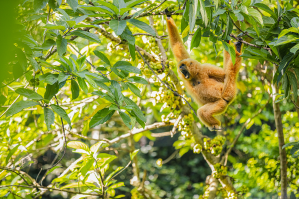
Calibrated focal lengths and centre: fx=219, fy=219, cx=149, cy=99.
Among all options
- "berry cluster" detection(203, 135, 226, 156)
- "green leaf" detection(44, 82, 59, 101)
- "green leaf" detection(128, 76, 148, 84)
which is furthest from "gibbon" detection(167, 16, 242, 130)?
"green leaf" detection(44, 82, 59, 101)

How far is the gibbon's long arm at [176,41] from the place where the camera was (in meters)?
2.39

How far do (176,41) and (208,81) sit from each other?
0.58 meters

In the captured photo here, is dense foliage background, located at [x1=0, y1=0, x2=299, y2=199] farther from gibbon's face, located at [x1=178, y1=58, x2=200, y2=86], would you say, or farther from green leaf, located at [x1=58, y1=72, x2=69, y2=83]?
gibbon's face, located at [x1=178, y1=58, x2=200, y2=86]

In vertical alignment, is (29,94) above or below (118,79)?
above

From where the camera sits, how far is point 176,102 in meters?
2.08

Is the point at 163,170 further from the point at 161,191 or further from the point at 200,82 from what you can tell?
the point at 200,82

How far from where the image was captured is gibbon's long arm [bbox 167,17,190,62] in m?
2.39

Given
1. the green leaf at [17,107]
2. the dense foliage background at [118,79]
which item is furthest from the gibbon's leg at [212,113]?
the green leaf at [17,107]

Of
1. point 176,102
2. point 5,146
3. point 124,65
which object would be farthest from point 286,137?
point 5,146

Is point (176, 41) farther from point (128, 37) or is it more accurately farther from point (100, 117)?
point (100, 117)

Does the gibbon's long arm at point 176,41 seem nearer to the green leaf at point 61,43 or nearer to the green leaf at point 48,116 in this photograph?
the green leaf at point 61,43

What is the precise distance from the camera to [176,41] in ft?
8.14

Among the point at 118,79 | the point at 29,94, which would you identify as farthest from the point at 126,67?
the point at 118,79

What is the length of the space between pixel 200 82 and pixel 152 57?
666mm
